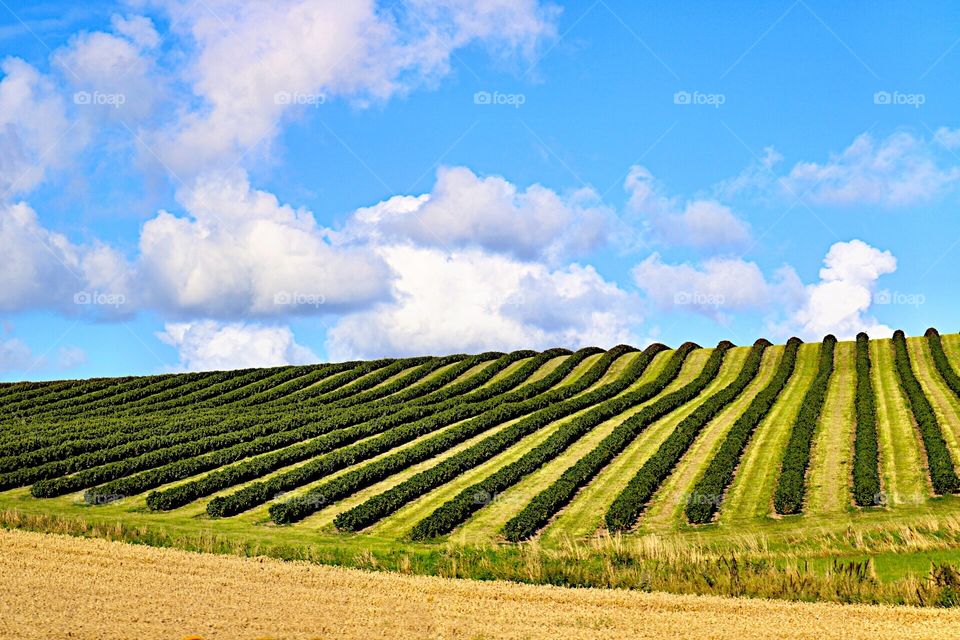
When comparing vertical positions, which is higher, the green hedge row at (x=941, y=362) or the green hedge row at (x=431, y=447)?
the green hedge row at (x=941, y=362)

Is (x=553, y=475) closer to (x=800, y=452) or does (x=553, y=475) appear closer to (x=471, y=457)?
(x=471, y=457)

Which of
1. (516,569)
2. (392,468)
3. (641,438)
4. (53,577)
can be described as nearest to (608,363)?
(641,438)

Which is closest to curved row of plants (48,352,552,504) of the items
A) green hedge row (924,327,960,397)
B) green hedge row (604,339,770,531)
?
green hedge row (604,339,770,531)

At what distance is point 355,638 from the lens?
55.7ft

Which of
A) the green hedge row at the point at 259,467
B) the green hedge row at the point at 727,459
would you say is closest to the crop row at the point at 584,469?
the green hedge row at the point at 727,459

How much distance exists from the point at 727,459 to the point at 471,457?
507 inches

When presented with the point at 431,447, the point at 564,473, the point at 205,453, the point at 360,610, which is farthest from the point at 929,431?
the point at 205,453

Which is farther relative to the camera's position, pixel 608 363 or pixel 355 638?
pixel 608 363

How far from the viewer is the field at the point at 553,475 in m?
25.1

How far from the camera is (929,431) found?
45.1 meters

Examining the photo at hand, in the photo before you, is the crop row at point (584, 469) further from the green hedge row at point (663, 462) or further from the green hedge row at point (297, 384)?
the green hedge row at point (297, 384)

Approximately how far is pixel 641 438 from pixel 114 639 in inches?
1415

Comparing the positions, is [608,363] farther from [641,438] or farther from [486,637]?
[486,637]

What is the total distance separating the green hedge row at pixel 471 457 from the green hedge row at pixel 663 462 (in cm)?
789
